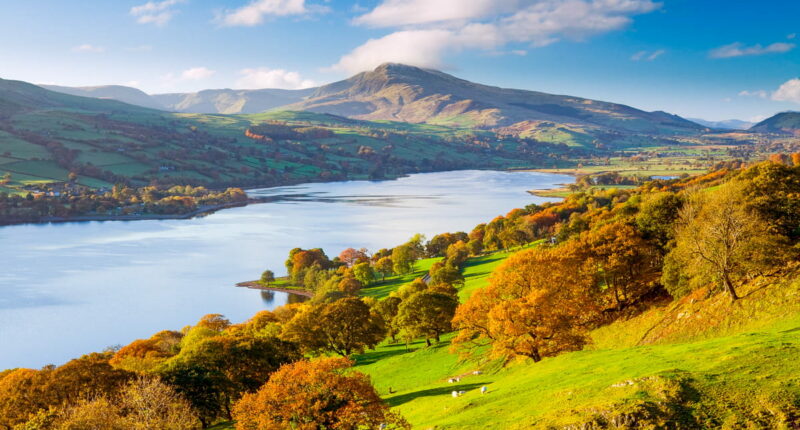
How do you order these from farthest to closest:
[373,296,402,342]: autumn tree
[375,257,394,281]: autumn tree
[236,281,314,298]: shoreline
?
[375,257,394,281]: autumn tree < [236,281,314,298]: shoreline < [373,296,402,342]: autumn tree

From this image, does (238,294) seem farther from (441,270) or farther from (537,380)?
(537,380)

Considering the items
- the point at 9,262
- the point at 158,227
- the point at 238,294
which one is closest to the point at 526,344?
the point at 238,294

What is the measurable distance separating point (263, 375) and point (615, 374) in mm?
27983

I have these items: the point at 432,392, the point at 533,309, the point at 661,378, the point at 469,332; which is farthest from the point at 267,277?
the point at 661,378

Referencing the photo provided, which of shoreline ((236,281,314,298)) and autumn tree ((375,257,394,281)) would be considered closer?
shoreline ((236,281,314,298))

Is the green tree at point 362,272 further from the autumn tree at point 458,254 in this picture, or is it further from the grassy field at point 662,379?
the grassy field at point 662,379

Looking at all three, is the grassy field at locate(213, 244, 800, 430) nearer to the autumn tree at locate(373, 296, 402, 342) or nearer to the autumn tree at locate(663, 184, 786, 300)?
the autumn tree at locate(663, 184, 786, 300)

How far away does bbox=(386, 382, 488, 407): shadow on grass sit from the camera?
2943 cm

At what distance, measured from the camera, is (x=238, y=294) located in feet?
319

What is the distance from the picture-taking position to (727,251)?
2912 cm

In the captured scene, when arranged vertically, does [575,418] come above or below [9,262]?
above

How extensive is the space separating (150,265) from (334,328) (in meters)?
86.5

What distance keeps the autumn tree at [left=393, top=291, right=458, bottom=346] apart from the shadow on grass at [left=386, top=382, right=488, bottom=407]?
16.8 meters

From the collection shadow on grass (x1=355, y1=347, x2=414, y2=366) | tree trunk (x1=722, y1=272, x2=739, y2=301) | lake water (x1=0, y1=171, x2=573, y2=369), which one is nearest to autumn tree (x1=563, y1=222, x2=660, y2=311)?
tree trunk (x1=722, y1=272, x2=739, y2=301)
